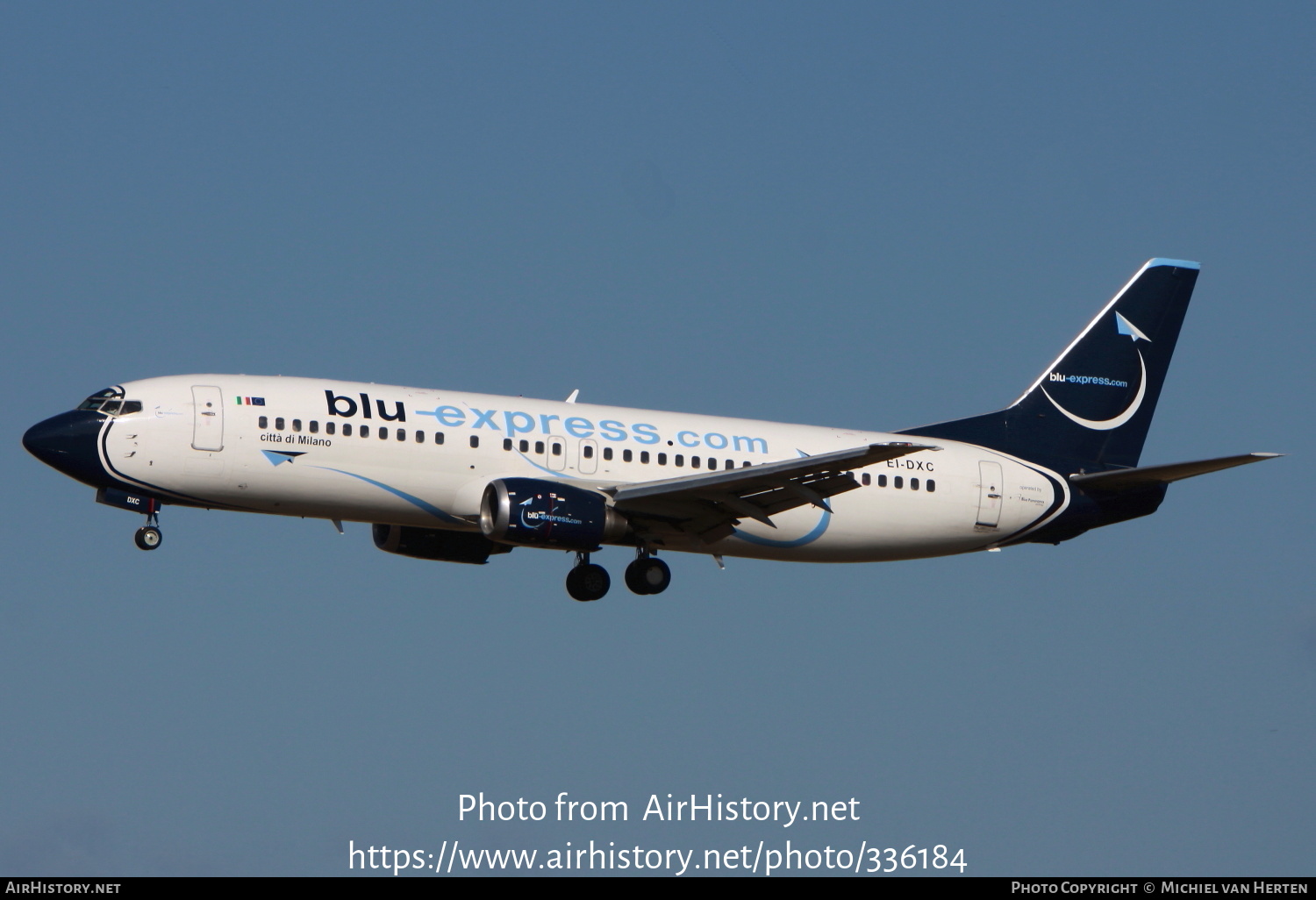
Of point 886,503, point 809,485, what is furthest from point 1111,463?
point 809,485

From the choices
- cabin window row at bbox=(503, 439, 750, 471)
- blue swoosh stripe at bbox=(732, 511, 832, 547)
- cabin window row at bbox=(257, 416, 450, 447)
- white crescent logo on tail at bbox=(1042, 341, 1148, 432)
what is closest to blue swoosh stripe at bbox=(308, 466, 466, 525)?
cabin window row at bbox=(257, 416, 450, 447)

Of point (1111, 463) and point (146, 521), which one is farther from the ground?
point (1111, 463)

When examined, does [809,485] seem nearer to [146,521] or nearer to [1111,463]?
[1111,463]

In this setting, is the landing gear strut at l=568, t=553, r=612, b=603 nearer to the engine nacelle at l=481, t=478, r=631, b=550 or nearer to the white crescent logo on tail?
the engine nacelle at l=481, t=478, r=631, b=550

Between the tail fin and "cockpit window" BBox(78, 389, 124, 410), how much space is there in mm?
21315

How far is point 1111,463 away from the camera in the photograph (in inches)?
2013

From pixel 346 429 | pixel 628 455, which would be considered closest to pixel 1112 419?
pixel 628 455

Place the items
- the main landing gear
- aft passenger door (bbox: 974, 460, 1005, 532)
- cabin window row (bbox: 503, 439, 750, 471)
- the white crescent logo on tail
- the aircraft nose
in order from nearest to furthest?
the aircraft nose, cabin window row (bbox: 503, 439, 750, 471), the main landing gear, aft passenger door (bbox: 974, 460, 1005, 532), the white crescent logo on tail

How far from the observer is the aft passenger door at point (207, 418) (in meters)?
41.4

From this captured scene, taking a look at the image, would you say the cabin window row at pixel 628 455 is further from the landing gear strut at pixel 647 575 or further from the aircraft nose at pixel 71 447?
the aircraft nose at pixel 71 447

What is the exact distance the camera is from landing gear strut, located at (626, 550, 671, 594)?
4594 cm

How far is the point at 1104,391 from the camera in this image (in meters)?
52.2

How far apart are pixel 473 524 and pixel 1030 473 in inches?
630

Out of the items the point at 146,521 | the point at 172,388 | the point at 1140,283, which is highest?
the point at 1140,283
